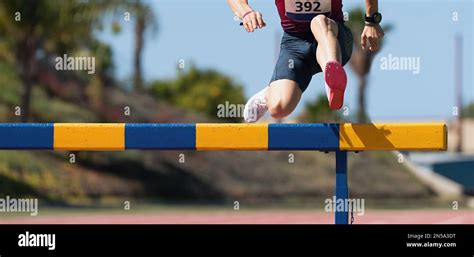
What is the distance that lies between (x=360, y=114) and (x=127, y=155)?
1058 cm

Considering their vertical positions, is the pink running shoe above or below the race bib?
below

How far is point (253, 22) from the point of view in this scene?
632 centimetres

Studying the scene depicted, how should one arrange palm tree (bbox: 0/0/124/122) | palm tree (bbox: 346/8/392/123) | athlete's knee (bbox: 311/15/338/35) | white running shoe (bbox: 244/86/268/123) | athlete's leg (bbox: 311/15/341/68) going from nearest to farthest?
athlete's leg (bbox: 311/15/341/68), athlete's knee (bbox: 311/15/338/35), white running shoe (bbox: 244/86/268/123), palm tree (bbox: 0/0/124/122), palm tree (bbox: 346/8/392/123)

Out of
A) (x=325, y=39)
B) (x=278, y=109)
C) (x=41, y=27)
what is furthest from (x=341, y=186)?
(x=41, y=27)

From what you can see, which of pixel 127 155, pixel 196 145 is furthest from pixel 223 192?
pixel 196 145

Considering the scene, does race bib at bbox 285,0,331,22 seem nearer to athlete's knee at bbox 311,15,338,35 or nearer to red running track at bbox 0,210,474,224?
athlete's knee at bbox 311,15,338,35

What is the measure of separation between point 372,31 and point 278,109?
0.78 m

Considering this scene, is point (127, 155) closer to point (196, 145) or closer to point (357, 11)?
point (357, 11)

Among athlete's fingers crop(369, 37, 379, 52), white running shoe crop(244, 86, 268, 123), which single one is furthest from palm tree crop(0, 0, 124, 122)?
athlete's fingers crop(369, 37, 379, 52)

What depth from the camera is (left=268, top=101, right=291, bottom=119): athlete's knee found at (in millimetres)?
6727

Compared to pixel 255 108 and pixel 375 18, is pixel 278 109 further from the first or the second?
pixel 375 18
